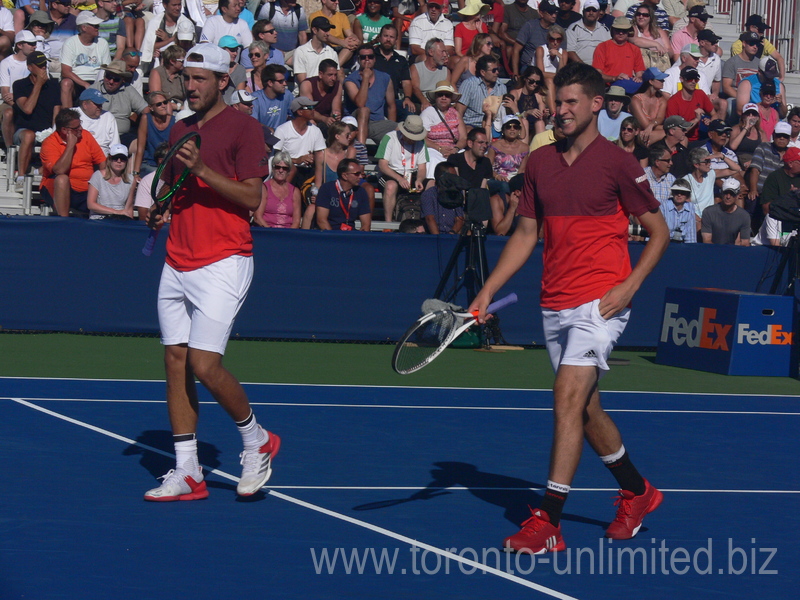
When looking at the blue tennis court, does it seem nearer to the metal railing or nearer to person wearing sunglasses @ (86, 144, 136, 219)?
person wearing sunglasses @ (86, 144, 136, 219)

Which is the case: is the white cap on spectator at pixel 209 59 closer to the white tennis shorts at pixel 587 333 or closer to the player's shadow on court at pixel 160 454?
the white tennis shorts at pixel 587 333

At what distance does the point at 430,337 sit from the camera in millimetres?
5727

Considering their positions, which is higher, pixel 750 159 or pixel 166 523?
pixel 750 159

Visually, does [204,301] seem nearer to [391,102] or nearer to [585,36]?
[391,102]

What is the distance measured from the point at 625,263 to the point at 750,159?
43.5ft

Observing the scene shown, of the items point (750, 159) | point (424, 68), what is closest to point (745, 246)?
point (750, 159)

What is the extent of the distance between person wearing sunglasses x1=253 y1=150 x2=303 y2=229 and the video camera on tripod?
83.3 inches

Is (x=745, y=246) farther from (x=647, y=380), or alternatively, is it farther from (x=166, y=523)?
(x=166, y=523)

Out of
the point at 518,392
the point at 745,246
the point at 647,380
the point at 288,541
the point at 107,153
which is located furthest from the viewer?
the point at 107,153

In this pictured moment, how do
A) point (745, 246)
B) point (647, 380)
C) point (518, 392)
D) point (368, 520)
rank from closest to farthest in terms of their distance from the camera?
1. point (368, 520)
2. point (518, 392)
3. point (647, 380)
4. point (745, 246)

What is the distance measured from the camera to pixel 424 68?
17.8m

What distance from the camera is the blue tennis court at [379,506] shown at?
492cm

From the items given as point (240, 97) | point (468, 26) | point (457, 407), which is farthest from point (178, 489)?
point (468, 26)

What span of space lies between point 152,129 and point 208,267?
955cm
